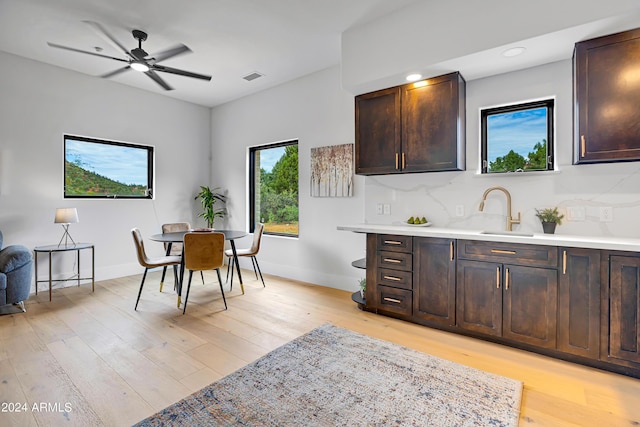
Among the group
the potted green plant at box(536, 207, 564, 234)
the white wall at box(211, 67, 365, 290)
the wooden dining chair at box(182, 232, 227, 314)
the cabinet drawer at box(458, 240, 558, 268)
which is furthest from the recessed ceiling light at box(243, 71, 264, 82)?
the potted green plant at box(536, 207, 564, 234)

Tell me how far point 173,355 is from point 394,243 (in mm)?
2203

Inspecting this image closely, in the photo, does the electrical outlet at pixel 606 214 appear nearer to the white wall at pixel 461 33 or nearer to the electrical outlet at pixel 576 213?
the electrical outlet at pixel 576 213

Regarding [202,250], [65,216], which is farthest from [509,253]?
[65,216]

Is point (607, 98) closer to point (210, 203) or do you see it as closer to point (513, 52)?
point (513, 52)

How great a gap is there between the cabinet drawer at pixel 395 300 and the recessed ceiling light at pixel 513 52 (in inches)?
90.0

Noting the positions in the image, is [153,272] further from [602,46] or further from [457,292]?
[602,46]

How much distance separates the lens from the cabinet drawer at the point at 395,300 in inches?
124

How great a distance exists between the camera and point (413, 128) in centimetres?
328

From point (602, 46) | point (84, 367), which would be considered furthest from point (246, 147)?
point (602, 46)

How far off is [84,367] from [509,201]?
150 inches

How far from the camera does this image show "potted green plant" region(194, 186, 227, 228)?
574 centimetres

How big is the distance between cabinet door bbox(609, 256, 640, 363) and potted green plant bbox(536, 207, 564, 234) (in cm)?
62

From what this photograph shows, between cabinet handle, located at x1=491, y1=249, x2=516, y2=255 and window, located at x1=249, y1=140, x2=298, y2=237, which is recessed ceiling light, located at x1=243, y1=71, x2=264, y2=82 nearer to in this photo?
window, located at x1=249, y1=140, x2=298, y2=237

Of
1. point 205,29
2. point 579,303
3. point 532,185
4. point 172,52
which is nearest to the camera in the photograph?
point 579,303
